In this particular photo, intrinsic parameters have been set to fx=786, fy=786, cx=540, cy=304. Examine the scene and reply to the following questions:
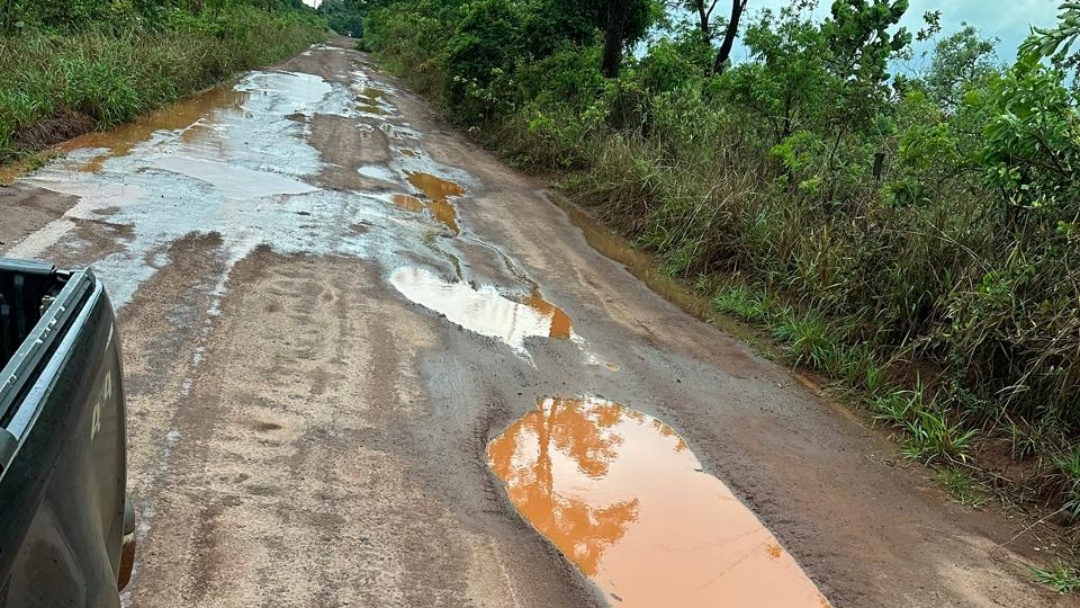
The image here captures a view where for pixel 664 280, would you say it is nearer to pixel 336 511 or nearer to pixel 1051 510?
pixel 1051 510

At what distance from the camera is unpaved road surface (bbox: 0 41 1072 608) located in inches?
132

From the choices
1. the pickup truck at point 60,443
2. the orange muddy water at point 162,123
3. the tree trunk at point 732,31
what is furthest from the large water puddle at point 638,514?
the tree trunk at point 732,31

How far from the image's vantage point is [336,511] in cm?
355

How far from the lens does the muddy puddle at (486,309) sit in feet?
20.4

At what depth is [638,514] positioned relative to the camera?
162 inches

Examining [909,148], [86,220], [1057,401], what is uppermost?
[909,148]

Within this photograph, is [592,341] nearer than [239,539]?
No

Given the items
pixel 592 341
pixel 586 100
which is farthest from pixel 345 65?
pixel 592 341

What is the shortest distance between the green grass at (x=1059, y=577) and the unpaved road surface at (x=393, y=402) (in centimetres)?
7

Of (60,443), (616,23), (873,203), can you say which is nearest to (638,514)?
(60,443)

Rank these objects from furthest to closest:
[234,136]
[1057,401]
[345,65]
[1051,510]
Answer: [345,65], [234,136], [1057,401], [1051,510]

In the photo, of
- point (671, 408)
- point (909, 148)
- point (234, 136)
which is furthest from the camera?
point (234, 136)

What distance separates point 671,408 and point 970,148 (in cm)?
376

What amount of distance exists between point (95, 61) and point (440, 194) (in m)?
6.13
